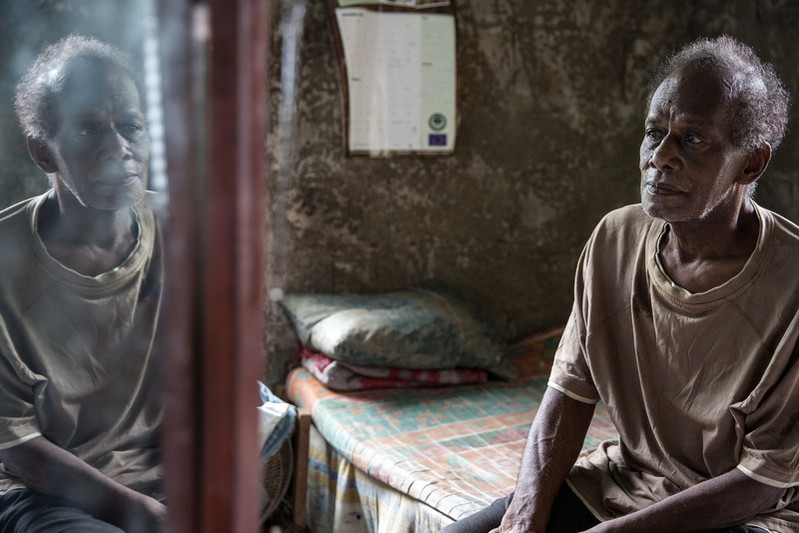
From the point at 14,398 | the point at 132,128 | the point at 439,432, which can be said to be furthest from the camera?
the point at 439,432

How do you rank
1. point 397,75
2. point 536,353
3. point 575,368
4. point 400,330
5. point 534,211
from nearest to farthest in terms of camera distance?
1. point 575,368
2. point 400,330
3. point 397,75
4. point 536,353
5. point 534,211

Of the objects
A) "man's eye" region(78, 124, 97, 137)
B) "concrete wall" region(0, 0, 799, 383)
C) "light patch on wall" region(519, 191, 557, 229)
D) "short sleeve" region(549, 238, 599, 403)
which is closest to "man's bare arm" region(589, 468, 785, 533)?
"short sleeve" region(549, 238, 599, 403)

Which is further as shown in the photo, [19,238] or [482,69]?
[482,69]

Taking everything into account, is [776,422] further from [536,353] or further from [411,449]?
[536,353]

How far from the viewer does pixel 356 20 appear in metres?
2.78

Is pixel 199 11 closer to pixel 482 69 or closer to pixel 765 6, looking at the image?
pixel 482 69

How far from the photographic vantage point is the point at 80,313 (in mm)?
772

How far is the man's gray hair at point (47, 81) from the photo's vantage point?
2.53 ft

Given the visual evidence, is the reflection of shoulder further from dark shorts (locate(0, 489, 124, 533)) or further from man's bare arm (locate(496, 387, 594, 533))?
man's bare arm (locate(496, 387, 594, 533))

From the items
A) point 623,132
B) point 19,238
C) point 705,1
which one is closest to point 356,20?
point 623,132

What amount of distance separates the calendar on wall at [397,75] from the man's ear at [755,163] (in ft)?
5.75

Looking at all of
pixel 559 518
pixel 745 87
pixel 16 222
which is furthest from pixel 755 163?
pixel 16 222

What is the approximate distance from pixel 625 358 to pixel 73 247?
1.03 metres

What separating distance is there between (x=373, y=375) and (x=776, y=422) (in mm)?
1502
